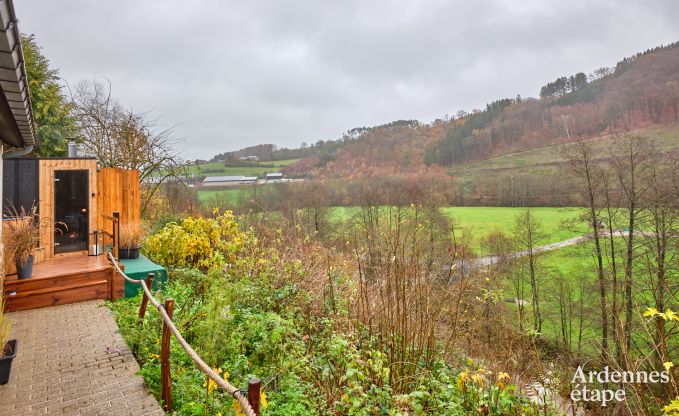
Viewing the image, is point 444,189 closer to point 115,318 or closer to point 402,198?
point 402,198

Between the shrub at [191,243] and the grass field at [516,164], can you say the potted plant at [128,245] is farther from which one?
the grass field at [516,164]

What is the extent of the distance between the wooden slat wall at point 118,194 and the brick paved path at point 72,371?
3.83m

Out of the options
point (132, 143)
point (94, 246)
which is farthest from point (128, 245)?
point (132, 143)

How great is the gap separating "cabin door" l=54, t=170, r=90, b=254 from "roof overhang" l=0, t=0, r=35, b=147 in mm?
3305

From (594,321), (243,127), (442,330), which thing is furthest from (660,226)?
(243,127)

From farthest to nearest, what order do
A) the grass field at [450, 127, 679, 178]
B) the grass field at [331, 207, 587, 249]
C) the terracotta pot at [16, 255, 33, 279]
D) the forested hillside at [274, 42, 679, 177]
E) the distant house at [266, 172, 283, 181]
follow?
the distant house at [266, 172, 283, 181] → the grass field at [450, 127, 679, 178] → the forested hillside at [274, 42, 679, 177] → the grass field at [331, 207, 587, 249] → the terracotta pot at [16, 255, 33, 279]

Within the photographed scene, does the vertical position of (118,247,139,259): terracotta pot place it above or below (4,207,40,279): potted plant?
below

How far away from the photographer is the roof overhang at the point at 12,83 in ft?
6.13

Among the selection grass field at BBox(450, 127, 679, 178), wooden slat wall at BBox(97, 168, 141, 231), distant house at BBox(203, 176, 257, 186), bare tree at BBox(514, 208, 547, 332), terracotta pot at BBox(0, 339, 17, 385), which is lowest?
bare tree at BBox(514, 208, 547, 332)

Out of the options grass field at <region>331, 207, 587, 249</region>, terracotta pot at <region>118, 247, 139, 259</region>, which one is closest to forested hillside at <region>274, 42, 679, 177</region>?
grass field at <region>331, 207, 587, 249</region>

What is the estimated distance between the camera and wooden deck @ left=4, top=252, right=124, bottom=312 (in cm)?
577

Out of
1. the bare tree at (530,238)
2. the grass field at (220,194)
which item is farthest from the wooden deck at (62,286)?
the bare tree at (530,238)

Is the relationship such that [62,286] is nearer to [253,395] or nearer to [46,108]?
[253,395]

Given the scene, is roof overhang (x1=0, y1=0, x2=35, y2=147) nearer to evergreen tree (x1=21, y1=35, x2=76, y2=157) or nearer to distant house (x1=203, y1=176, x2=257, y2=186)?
evergreen tree (x1=21, y1=35, x2=76, y2=157)
